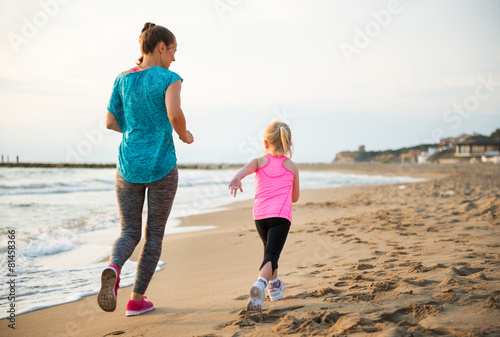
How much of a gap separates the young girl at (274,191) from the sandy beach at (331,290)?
0.31 m

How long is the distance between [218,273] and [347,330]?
2.11 meters

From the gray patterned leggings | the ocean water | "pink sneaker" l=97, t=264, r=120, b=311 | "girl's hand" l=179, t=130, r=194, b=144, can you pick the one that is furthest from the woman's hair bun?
the ocean water

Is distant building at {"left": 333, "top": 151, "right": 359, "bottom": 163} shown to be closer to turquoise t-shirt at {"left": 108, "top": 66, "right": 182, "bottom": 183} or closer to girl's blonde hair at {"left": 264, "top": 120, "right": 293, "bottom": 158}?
girl's blonde hair at {"left": 264, "top": 120, "right": 293, "bottom": 158}

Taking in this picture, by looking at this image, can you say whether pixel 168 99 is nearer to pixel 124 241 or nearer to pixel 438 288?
pixel 124 241

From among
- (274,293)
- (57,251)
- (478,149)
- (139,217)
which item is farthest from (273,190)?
(478,149)

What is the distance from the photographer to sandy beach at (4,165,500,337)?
2.12 m

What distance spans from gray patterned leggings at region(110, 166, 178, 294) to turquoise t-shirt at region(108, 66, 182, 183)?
0.25 ft

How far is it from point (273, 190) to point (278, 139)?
40cm

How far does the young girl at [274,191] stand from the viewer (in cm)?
283

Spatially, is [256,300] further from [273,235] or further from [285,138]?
[285,138]

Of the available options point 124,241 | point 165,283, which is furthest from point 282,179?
point 165,283

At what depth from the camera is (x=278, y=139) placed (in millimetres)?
3043

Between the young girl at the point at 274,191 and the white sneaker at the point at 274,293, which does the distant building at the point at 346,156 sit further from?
the white sneaker at the point at 274,293

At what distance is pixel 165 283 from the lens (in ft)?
12.1
